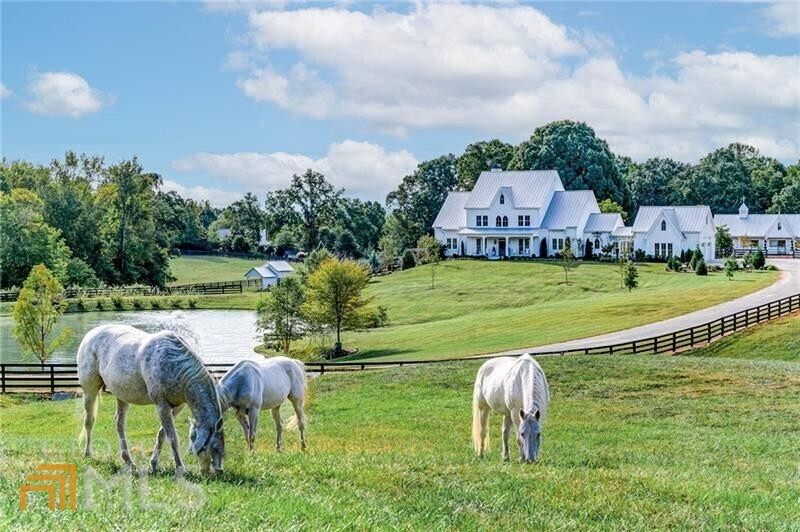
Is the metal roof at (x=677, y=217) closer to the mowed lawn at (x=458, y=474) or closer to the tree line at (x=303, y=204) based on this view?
the tree line at (x=303, y=204)

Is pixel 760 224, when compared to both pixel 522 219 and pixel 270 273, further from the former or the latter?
pixel 270 273

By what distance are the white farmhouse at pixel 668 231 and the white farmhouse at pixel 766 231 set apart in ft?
69.3

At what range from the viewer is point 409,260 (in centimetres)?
9156

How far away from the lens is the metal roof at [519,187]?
309ft

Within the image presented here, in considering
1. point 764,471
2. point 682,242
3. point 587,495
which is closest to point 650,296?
point 682,242

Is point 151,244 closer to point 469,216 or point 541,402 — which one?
point 469,216

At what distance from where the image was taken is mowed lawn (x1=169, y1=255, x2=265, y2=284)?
3974 inches

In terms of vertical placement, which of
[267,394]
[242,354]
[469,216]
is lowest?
[242,354]

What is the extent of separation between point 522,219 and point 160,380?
86.1 metres

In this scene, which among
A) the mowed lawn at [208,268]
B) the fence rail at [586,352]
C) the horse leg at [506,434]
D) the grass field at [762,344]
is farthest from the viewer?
the mowed lawn at [208,268]

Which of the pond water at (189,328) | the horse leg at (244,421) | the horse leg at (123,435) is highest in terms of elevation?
the horse leg at (123,435)

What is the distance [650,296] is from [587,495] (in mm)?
50980

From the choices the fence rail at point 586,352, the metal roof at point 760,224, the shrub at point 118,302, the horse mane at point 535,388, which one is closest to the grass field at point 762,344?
the fence rail at point 586,352

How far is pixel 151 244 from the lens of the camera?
88625 millimetres
